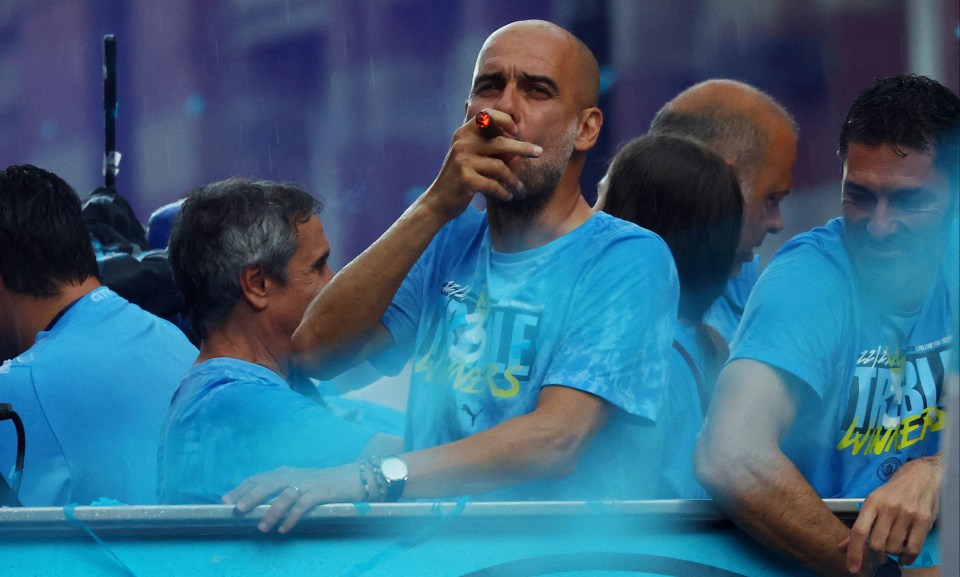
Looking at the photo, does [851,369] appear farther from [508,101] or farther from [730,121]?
[730,121]

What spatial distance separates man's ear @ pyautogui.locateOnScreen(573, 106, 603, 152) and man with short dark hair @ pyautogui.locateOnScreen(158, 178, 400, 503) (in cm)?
75

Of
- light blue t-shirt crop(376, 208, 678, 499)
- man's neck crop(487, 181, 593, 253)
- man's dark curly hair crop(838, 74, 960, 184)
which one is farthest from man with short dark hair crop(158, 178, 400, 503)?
man's dark curly hair crop(838, 74, 960, 184)

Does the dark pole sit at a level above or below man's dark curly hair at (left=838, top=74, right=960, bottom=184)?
below

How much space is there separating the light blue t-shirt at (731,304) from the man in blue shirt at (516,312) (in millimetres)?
955

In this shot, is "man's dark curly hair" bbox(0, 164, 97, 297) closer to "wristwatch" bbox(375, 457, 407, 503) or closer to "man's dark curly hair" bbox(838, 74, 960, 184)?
"wristwatch" bbox(375, 457, 407, 503)

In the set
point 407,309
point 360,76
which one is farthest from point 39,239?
point 360,76

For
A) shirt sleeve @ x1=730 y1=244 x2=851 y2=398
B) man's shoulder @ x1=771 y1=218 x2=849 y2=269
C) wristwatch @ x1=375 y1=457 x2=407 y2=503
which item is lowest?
wristwatch @ x1=375 y1=457 x2=407 y2=503

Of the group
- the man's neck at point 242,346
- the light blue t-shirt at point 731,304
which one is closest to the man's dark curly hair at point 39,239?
the man's neck at point 242,346

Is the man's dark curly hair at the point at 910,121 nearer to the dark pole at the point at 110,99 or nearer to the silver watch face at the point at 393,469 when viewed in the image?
the silver watch face at the point at 393,469

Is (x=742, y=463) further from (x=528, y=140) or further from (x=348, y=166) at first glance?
(x=348, y=166)

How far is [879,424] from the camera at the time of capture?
2799 millimetres

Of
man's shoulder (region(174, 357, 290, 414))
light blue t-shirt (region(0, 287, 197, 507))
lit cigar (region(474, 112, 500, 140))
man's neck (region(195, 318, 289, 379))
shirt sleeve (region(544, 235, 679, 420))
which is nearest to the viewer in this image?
shirt sleeve (region(544, 235, 679, 420))

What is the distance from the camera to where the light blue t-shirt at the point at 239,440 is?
3029mm

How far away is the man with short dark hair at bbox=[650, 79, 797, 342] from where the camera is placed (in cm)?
416
